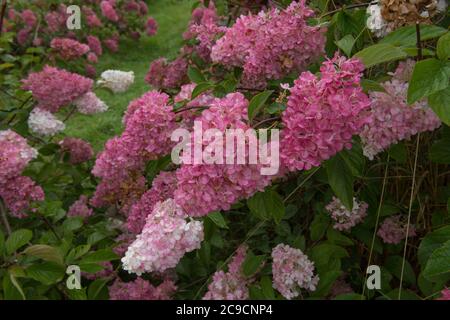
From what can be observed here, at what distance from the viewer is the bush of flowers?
3.42ft

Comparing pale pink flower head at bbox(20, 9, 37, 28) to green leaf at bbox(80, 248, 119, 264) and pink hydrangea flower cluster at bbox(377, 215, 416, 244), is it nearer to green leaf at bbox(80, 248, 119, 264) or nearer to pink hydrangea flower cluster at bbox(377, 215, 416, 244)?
green leaf at bbox(80, 248, 119, 264)

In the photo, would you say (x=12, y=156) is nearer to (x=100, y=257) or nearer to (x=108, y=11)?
(x=100, y=257)

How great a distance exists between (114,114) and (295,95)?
11.6 feet

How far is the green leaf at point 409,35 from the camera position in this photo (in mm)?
1070

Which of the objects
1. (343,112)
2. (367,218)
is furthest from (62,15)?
(343,112)

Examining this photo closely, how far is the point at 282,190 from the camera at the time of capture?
181 cm

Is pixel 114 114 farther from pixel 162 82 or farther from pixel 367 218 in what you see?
pixel 367 218

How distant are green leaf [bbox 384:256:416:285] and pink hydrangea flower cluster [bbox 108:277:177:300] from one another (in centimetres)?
59

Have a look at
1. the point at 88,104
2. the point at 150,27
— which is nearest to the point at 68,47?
the point at 88,104

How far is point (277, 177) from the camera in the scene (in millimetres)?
1195

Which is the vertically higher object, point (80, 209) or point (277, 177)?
point (277, 177)

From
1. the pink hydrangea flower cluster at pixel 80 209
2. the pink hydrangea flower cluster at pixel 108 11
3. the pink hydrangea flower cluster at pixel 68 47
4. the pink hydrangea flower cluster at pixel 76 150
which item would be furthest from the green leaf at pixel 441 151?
the pink hydrangea flower cluster at pixel 108 11

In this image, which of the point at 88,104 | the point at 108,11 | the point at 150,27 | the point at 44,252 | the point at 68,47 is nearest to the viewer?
the point at 44,252

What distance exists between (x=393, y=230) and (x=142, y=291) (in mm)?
701
